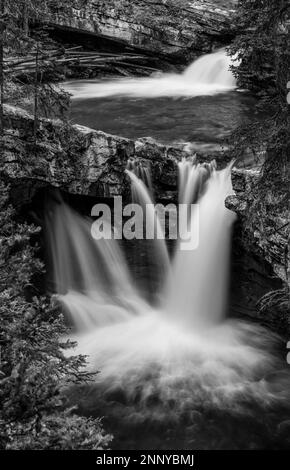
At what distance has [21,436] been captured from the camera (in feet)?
16.4

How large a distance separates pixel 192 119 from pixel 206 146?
355cm

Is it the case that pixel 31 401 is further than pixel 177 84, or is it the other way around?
pixel 177 84

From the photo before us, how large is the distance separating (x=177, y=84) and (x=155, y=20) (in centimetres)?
389

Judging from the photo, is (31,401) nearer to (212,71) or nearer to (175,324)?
(175,324)

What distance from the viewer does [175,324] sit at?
13328mm

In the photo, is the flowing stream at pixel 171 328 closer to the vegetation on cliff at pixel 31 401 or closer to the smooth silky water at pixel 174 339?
the smooth silky water at pixel 174 339

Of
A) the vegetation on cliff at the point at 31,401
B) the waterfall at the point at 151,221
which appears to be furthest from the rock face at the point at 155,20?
the vegetation on cliff at the point at 31,401

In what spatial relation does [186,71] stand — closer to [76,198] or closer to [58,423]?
[76,198]

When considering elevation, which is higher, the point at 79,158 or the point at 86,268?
the point at 79,158

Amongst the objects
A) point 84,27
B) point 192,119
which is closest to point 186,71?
point 84,27

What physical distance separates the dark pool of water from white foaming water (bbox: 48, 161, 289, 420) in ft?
9.84

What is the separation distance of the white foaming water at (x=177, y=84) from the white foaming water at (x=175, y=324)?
9.74m

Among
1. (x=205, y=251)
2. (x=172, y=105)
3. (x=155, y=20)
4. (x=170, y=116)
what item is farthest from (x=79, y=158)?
(x=155, y=20)

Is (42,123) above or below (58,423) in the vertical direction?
above
